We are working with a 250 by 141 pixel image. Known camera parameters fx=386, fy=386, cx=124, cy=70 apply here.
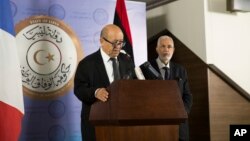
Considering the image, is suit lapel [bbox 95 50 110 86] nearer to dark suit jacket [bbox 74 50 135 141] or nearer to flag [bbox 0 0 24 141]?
dark suit jacket [bbox 74 50 135 141]

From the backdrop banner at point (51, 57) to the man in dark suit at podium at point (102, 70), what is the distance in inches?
59.5

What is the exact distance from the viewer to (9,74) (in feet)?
9.84

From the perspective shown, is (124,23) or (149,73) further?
(124,23)

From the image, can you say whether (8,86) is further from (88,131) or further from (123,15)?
(123,15)

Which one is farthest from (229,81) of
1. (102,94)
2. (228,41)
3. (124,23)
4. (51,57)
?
(102,94)

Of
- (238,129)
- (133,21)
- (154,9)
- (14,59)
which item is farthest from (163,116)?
(154,9)

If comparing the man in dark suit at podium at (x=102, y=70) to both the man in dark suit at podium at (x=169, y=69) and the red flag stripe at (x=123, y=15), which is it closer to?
the man in dark suit at podium at (x=169, y=69)

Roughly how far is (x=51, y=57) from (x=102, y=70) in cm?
169

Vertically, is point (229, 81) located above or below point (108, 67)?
below

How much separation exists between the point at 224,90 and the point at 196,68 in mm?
429

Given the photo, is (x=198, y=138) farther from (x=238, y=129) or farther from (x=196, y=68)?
(x=238, y=129)

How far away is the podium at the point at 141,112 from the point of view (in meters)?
1.78

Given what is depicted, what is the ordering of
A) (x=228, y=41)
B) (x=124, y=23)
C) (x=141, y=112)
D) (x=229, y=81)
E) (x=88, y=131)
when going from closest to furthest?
(x=141, y=112)
(x=88, y=131)
(x=124, y=23)
(x=229, y=81)
(x=228, y=41)

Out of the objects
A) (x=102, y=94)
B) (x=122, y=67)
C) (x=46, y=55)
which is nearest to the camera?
(x=102, y=94)
